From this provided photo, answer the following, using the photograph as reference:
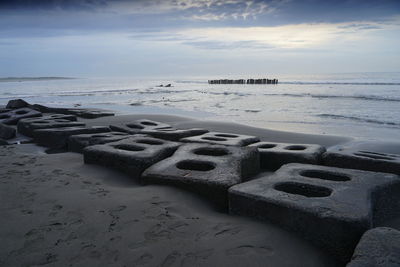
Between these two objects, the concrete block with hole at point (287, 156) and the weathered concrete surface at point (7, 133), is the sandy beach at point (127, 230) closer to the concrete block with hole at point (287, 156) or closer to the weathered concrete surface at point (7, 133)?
the concrete block with hole at point (287, 156)

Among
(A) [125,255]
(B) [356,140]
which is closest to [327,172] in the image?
(A) [125,255]

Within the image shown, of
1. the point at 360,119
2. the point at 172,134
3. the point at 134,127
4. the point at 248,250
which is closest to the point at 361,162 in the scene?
the point at 248,250

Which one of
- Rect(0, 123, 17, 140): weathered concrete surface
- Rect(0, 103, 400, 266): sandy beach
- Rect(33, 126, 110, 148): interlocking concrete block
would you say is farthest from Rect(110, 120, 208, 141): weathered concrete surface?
Rect(0, 103, 400, 266): sandy beach

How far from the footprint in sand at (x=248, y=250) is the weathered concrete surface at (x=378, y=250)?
590mm

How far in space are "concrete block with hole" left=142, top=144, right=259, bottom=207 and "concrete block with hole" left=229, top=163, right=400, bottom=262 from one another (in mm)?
338

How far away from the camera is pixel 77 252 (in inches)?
90.7

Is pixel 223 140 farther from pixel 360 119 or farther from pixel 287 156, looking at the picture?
pixel 360 119

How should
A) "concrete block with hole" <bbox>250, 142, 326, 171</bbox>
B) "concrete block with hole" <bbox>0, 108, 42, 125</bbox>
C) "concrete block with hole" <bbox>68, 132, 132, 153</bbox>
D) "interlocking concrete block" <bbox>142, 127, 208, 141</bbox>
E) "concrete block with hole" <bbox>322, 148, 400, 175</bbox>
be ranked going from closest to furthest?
"concrete block with hole" <bbox>322, 148, 400, 175</bbox>, "concrete block with hole" <bbox>250, 142, 326, 171</bbox>, "concrete block with hole" <bbox>68, 132, 132, 153</bbox>, "interlocking concrete block" <bbox>142, 127, 208, 141</bbox>, "concrete block with hole" <bbox>0, 108, 42, 125</bbox>

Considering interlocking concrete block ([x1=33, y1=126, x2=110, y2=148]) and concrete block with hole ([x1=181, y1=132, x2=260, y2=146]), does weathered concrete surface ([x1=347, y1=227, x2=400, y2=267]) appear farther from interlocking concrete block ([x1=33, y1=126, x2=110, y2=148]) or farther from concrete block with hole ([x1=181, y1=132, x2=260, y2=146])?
interlocking concrete block ([x1=33, y1=126, x2=110, y2=148])

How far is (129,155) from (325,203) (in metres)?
2.63

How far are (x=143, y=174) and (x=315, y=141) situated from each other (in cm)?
478

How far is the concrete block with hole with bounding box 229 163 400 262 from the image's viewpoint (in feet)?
7.78

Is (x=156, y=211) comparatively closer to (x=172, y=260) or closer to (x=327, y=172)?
(x=172, y=260)

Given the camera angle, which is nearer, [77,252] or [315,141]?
[77,252]
